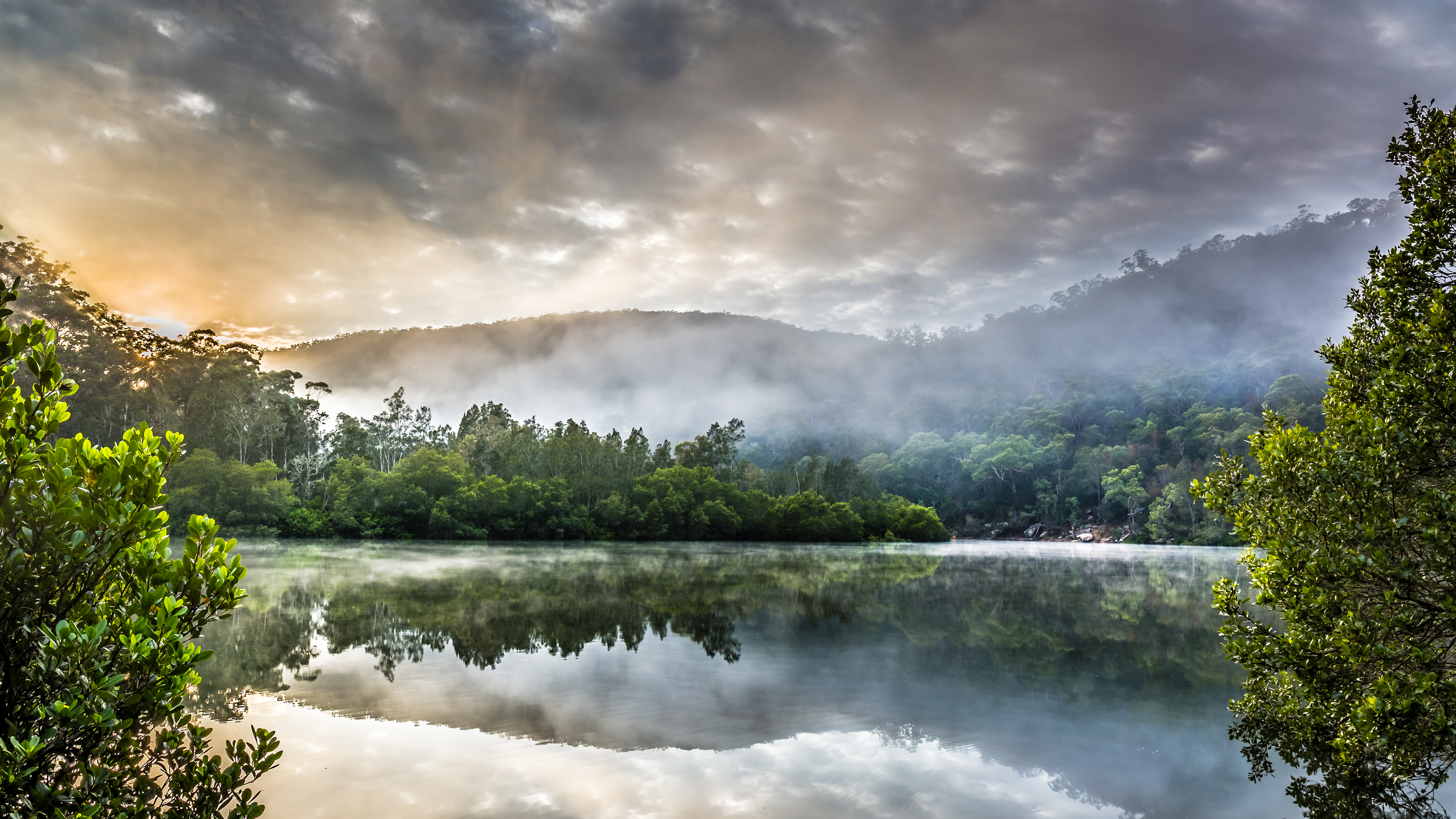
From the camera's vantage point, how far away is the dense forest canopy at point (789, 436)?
55.7 meters

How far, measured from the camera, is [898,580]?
29.4 m

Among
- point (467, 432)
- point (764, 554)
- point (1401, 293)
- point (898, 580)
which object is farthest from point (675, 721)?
point (467, 432)

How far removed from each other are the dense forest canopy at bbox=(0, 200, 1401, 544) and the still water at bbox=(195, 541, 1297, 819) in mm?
6677

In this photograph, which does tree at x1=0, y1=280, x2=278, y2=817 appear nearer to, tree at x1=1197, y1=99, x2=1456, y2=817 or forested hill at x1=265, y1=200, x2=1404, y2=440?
tree at x1=1197, y1=99, x2=1456, y2=817

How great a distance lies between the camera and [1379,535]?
607cm

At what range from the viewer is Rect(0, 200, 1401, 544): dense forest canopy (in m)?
55.7

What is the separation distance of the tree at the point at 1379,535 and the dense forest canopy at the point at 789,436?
30.2ft

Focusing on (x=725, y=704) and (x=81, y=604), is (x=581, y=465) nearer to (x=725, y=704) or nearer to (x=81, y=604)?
(x=725, y=704)

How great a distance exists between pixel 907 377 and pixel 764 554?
514 ft

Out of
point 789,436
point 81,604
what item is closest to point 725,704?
point 81,604

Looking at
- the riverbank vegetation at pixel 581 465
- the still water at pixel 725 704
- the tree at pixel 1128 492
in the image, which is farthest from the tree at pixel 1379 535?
the tree at pixel 1128 492

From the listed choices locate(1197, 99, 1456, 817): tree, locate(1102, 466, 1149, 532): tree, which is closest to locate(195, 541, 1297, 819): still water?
locate(1197, 99, 1456, 817): tree

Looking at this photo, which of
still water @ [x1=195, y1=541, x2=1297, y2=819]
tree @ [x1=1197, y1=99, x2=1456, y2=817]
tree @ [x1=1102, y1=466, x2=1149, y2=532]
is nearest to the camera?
tree @ [x1=1197, y1=99, x2=1456, y2=817]

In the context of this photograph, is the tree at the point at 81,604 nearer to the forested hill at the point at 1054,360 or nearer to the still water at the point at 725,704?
the still water at the point at 725,704
